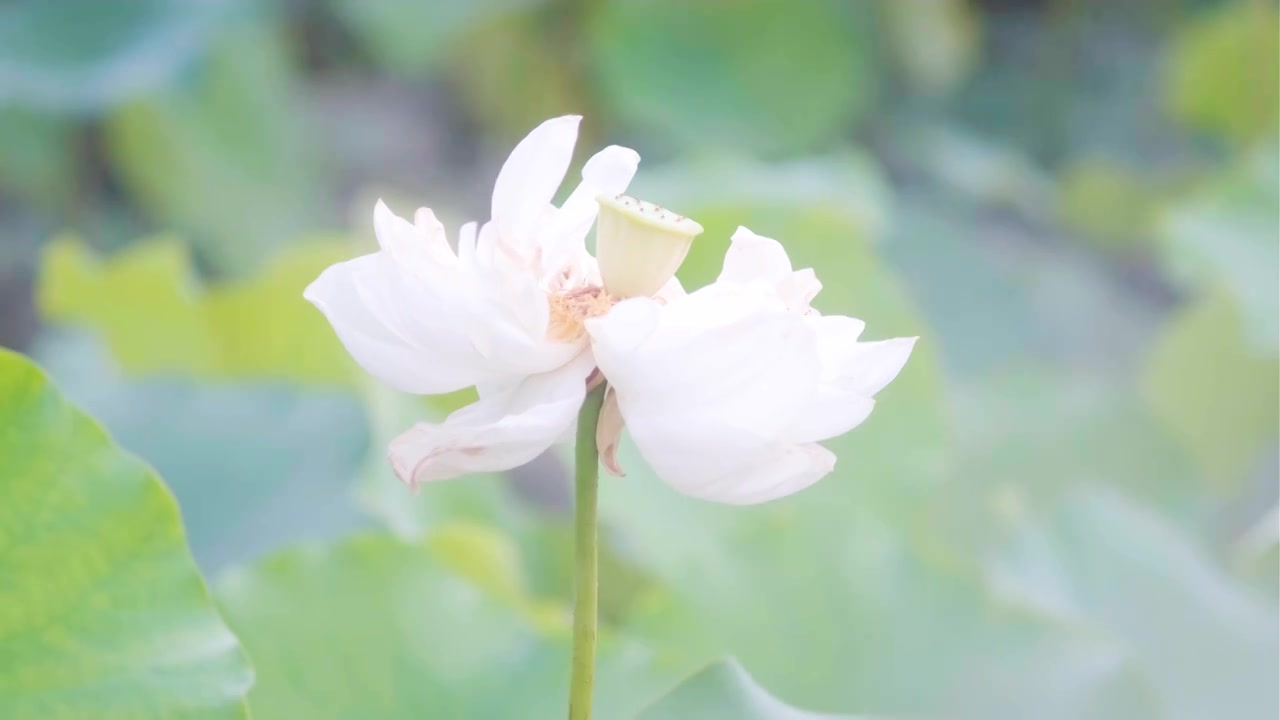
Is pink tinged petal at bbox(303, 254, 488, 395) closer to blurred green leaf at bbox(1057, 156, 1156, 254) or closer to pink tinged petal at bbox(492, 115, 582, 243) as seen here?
pink tinged petal at bbox(492, 115, 582, 243)

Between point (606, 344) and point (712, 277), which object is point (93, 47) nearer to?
point (712, 277)

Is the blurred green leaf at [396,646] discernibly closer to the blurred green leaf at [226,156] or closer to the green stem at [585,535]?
the green stem at [585,535]

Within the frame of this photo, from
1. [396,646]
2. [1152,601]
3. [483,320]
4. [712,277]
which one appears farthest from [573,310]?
[712,277]

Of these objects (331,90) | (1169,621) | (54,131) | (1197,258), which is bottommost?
(1169,621)

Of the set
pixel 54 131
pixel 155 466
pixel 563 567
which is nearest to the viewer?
pixel 155 466

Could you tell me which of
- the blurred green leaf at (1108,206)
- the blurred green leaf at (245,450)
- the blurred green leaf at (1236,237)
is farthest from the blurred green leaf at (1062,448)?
the blurred green leaf at (1108,206)

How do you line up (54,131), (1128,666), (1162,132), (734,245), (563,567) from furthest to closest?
(1162,132) < (54,131) < (563,567) < (1128,666) < (734,245)

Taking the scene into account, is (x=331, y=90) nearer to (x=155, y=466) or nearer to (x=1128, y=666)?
(x=155, y=466)

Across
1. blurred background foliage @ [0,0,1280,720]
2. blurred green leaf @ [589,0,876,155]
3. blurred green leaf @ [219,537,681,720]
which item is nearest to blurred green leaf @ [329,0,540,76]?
blurred background foliage @ [0,0,1280,720]

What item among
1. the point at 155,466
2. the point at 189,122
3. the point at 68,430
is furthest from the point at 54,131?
the point at 68,430
